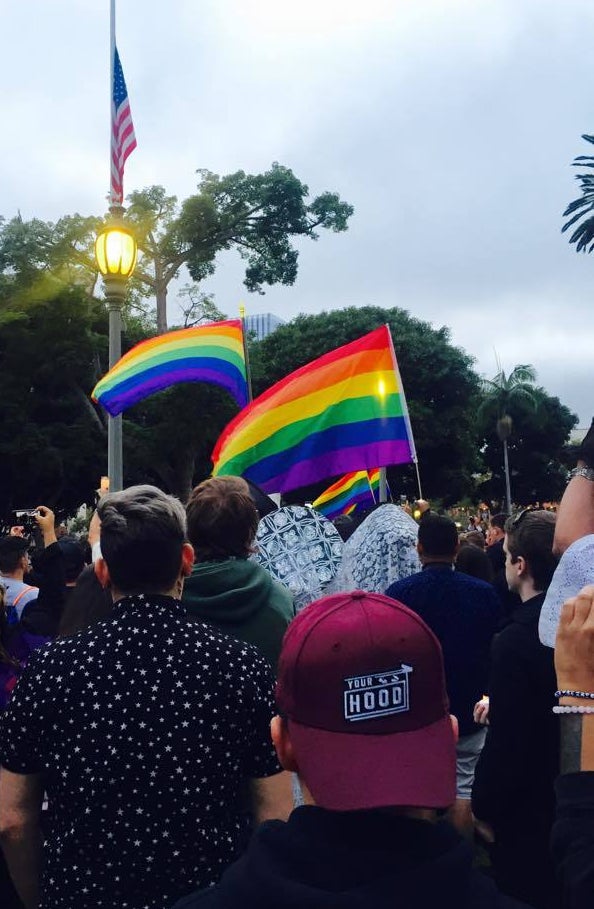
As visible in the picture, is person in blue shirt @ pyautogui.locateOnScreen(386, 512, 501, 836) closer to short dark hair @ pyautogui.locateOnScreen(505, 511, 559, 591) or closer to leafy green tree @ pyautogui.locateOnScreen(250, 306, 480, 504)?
short dark hair @ pyautogui.locateOnScreen(505, 511, 559, 591)

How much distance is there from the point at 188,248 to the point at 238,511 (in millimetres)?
25752

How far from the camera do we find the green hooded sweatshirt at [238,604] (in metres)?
2.82

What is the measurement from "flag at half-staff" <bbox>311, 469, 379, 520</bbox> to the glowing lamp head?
3253mm

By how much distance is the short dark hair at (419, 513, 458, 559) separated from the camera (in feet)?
13.9

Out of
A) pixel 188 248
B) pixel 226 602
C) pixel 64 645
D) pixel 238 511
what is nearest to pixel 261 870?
pixel 64 645

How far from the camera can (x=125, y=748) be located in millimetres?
1977

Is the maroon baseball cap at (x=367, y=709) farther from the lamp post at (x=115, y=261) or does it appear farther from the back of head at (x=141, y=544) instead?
the lamp post at (x=115, y=261)

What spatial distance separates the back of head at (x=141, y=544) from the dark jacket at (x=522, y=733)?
3.91ft

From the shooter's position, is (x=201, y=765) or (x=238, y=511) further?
(x=238, y=511)

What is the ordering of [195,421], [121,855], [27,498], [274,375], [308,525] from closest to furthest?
[121,855] < [308,525] < [195,421] < [27,498] < [274,375]

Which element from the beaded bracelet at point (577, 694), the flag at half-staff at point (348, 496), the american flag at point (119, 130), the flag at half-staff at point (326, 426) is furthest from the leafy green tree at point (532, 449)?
the beaded bracelet at point (577, 694)

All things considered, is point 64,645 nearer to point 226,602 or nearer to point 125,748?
point 125,748

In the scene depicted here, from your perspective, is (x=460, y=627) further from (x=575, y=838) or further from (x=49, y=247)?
(x=49, y=247)

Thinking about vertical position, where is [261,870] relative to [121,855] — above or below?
above
